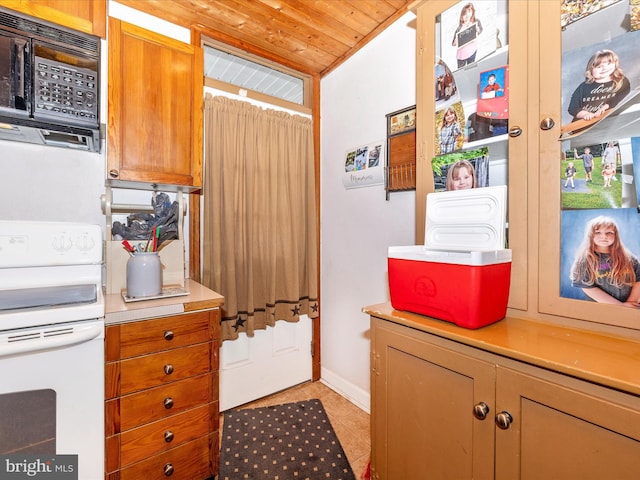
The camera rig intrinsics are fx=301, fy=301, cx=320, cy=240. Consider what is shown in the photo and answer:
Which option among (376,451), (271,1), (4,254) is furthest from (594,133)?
(4,254)

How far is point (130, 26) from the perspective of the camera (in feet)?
4.94

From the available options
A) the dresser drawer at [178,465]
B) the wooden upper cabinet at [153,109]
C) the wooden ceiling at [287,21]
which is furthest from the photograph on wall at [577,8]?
the dresser drawer at [178,465]

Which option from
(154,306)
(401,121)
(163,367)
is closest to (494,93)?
(401,121)

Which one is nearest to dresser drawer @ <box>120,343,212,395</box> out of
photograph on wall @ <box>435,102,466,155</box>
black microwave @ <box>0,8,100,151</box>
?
black microwave @ <box>0,8,100,151</box>

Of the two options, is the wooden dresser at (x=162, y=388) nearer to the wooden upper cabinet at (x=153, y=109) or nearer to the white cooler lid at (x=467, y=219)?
the wooden upper cabinet at (x=153, y=109)

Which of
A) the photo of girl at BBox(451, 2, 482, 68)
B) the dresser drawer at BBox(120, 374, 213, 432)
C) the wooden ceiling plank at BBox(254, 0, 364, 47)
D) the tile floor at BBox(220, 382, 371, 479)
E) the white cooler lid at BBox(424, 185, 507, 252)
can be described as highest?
the wooden ceiling plank at BBox(254, 0, 364, 47)

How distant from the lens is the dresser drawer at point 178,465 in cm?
132

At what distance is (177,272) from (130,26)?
1.31 metres

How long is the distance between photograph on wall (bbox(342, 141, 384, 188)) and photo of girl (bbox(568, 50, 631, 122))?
3.60 feet

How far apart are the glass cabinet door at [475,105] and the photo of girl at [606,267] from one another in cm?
17

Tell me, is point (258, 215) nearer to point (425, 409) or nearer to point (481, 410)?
point (425, 409)

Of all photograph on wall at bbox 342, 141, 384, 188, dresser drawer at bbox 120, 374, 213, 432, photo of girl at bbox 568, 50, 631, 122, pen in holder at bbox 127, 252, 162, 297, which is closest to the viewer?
photo of girl at bbox 568, 50, 631, 122

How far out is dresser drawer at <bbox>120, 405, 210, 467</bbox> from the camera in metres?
1.29

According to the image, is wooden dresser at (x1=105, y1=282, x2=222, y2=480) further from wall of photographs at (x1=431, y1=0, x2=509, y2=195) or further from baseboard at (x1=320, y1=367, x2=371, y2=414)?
wall of photographs at (x1=431, y1=0, x2=509, y2=195)
